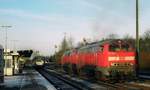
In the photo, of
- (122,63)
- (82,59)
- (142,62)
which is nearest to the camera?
(122,63)

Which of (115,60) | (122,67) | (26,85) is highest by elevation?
(115,60)

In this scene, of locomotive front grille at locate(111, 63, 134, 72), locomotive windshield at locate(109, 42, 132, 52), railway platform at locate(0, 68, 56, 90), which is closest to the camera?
railway platform at locate(0, 68, 56, 90)

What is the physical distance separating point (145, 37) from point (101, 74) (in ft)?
166

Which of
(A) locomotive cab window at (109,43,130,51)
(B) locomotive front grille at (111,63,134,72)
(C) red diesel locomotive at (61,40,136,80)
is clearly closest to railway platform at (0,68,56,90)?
(C) red diesel locomotive at (61,40,136,80)

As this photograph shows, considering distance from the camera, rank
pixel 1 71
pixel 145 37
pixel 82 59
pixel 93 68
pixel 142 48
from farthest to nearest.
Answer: pixel 145 37 < pixel 142 48 < pixel 82 59 < pixel 93 68 < pixel 1 71

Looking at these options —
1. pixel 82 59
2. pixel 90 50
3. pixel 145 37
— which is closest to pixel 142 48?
pixel 145 37

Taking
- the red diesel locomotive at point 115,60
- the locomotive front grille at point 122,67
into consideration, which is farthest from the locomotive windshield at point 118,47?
the locomotive front grille at point 122,67

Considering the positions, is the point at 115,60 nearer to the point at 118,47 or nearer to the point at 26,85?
the point at 118,47

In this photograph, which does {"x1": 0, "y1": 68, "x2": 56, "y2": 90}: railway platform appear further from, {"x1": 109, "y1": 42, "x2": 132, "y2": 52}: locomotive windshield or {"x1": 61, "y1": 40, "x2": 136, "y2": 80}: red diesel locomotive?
{"x1": 109, "y1": 42, "x2": 132, "y2": 52}: locomotive windshield

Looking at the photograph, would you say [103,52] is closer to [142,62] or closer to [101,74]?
[101,74]

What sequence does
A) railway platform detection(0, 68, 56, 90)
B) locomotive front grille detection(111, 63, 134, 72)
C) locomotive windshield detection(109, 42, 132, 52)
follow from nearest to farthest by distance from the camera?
railway platform detection(0, 68, 56, 90)
locomotive front grille detection(111, 63, 134, 72)
locomotive windshield detection(109, 42, 132, 52)

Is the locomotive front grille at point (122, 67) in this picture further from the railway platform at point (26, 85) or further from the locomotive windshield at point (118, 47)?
the railway platform at point (26, 85)

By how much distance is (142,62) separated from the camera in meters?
63.9

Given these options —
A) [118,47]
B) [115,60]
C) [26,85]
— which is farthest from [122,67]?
[26,85]
